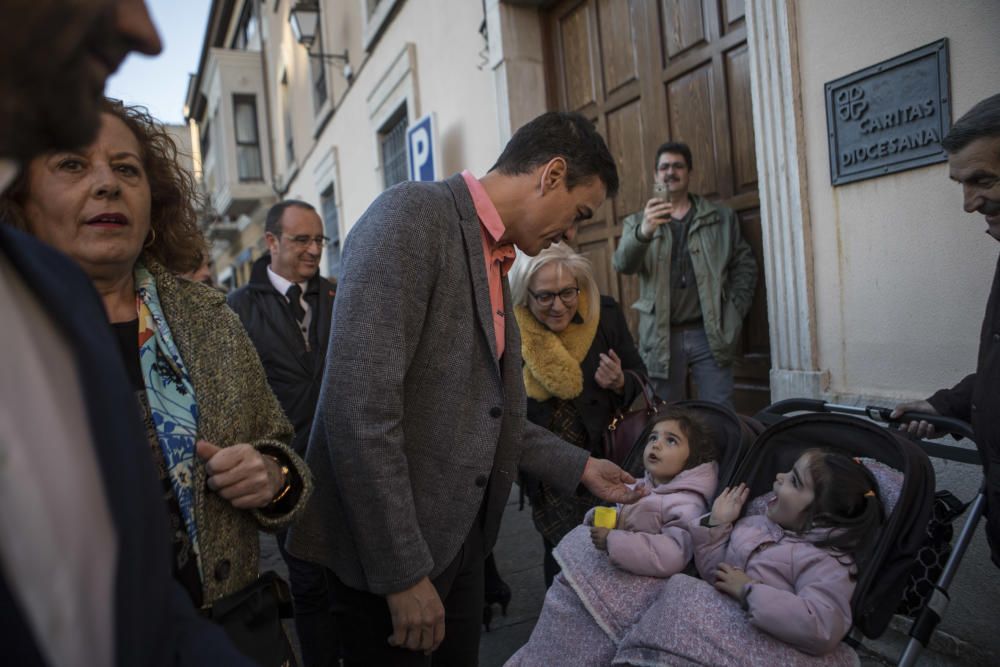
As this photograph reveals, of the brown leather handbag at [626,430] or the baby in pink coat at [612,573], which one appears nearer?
the baby in pink coat at [612,573]

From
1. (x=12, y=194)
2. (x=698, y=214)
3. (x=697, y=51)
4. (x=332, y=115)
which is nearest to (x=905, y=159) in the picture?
(x=698, y=214)

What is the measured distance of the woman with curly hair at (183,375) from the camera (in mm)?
1329

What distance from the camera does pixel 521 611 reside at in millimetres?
3453

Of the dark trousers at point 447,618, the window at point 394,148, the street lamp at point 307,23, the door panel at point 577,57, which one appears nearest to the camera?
the dark trousers at point 447,618

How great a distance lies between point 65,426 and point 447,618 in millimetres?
1523

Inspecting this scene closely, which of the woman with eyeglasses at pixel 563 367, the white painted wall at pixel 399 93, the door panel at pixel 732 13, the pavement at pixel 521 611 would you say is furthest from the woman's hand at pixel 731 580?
the white painted wall at pixel 399 93

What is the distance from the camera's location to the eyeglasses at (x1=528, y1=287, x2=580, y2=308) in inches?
119

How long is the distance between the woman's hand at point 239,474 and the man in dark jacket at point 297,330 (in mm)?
1478

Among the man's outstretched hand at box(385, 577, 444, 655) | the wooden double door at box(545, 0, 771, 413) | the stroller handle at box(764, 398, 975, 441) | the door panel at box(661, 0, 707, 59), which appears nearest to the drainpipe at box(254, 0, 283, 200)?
the wooden double door at box(545, 0, 771, 413)

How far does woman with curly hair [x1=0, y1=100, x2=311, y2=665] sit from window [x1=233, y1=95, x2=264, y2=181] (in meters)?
20.1

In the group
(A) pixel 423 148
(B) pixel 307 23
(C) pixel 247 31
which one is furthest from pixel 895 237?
(C) pixel 247 31

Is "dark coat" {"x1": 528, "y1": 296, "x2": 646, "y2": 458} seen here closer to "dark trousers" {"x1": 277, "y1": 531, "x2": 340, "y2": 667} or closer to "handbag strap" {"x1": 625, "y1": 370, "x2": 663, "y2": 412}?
"handbag strap" {"x1": 625, "y1": 370, "x2": 663, "y2": 412}

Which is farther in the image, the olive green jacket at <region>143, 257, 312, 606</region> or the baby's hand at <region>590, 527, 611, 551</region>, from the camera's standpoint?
the baby's hand at <region>590, 527, 611, 551</region>

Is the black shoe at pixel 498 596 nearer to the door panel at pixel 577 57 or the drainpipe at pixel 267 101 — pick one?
the door panel at pixel 577 57
